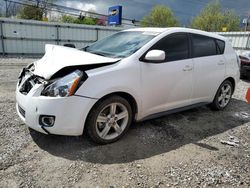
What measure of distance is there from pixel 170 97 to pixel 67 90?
178 cm

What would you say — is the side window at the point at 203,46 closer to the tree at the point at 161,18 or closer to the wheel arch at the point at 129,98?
the wheel arch at the point at 129,98

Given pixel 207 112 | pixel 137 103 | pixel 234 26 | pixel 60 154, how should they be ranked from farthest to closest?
1. pixel 234 26
2. pixel 207 112
3. pixel 137 103
4. pixel 60 154

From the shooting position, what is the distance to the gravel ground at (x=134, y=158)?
249cm

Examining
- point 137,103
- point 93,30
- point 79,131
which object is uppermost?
point 93,30

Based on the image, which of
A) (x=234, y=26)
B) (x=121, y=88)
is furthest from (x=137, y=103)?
(x=234, y=26)

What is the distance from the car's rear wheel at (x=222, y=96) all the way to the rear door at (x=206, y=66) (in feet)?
0.66

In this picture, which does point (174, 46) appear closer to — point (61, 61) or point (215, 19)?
point (61, 61)

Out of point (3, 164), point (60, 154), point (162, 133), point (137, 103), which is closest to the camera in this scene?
point (3, 164)

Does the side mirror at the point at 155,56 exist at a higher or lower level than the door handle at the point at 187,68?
higher

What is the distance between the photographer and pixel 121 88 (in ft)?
10.0

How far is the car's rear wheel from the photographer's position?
15.8 ft

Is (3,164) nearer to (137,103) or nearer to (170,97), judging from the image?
(137,103)

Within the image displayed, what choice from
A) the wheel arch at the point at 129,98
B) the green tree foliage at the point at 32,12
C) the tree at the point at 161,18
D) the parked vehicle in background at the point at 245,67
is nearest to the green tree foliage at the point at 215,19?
A: the tree at the point at 161,18

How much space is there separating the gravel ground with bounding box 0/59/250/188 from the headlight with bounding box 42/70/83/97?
801mm
